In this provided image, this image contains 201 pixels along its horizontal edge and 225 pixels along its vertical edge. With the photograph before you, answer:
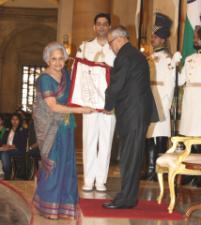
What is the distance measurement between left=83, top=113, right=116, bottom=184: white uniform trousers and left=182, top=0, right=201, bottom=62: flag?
1.77 metres

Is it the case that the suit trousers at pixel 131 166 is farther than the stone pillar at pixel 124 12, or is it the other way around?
the stone pillar at pixel 124 12

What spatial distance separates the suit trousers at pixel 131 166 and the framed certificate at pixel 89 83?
0.61 m

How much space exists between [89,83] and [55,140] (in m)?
0.96

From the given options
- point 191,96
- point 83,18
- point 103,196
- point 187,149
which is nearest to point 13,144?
point 83,18

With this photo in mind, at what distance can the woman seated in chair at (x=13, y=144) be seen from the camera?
33.5ft

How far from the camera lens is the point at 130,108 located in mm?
5430

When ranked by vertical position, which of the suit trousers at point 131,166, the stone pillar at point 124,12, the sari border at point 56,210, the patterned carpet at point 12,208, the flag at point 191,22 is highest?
the stone pillar at point 124,12

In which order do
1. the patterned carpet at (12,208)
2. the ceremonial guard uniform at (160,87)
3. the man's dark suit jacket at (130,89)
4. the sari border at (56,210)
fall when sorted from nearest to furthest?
the sari border at (56,210) → the man's dark suit jacket at (130,89) → the patterned carpet at (12,208) → the ceremonial guard uniform at (160,87)

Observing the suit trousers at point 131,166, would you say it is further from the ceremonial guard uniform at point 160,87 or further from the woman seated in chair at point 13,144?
the woman seated in chair at point 13,144

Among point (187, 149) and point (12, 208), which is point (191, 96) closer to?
point (187, 149)

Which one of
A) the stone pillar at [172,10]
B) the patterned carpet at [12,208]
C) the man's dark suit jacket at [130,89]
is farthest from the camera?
the stone pillar at [172,10]

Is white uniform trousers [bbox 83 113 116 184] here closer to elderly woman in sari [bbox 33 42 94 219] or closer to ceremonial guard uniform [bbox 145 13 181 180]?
elderly woman in sari [bbox 33 42 94 219]

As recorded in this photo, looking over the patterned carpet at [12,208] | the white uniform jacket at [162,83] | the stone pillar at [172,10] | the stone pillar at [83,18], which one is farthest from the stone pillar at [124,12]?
the patterned carpet at [12,208]

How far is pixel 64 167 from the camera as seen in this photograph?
5.31 m
